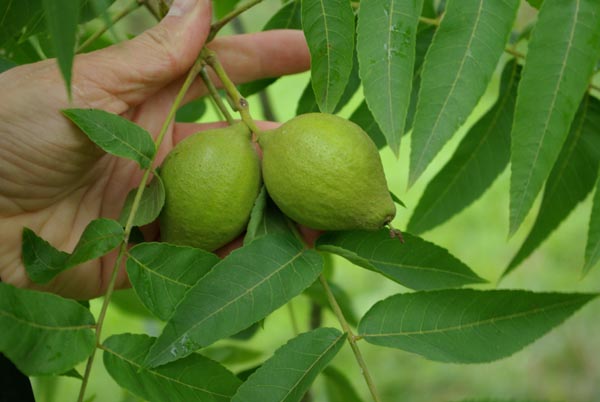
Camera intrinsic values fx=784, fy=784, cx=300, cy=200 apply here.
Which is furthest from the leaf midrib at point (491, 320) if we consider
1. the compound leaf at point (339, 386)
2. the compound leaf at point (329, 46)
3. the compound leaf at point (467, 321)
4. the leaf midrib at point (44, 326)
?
the compound leaf at point (339, 386)

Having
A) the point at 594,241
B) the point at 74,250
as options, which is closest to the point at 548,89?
the point at 594,241

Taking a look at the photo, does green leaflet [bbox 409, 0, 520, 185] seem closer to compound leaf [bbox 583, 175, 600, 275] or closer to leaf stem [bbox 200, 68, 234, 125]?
compound leaf [bbox 583, 175, 600, 275]

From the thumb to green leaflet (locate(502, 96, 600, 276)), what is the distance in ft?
2.80

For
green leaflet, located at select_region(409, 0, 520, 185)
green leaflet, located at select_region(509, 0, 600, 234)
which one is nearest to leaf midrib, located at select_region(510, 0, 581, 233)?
green leaflet, located at select_region(509, 0, 600, 234)

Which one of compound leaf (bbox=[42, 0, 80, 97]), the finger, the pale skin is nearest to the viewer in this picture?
compound leaf (bbox=[42, 0, 80, 97])

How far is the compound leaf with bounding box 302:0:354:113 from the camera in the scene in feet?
4.73

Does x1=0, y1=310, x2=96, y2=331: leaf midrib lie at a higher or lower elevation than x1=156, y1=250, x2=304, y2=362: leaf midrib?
higher

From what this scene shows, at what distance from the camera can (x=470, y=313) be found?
53.4 inches

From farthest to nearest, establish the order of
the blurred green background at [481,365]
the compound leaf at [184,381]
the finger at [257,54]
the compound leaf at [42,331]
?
the blurred green background at [481,365] → the finger at [257,54] → the compound leaf at [184,381] → the compound leaf at [42,331]

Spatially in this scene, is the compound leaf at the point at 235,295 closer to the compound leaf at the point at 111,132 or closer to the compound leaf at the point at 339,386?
the compound leaf at the point at 111,132

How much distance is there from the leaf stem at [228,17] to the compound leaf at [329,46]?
0.22 metres

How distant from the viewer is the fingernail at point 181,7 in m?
1.73

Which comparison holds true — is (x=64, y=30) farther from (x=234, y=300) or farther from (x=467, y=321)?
(x=467, y=321)

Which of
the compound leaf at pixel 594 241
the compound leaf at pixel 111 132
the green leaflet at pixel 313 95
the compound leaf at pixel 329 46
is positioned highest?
the compound leaf at pixel 329 46
